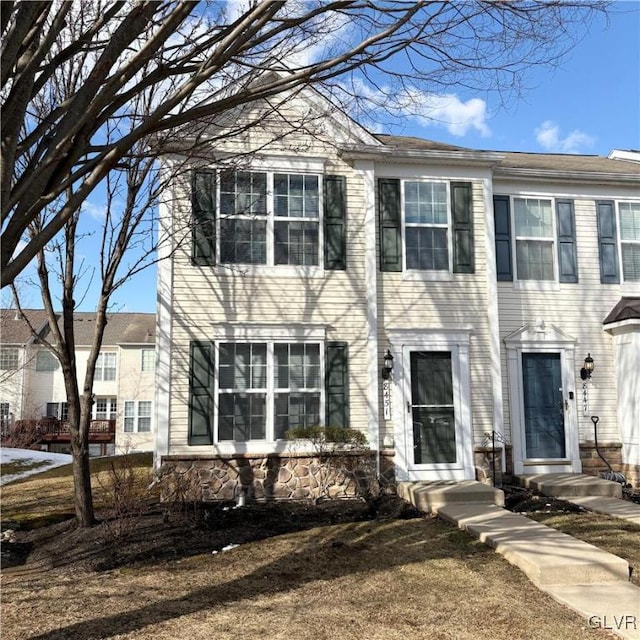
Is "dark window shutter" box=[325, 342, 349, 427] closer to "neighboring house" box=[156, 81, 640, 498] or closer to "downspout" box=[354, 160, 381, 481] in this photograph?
"neighboring house" box=[156, 81, 640, 498]

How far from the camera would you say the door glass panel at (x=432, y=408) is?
9258 mm

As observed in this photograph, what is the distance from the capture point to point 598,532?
650 cm

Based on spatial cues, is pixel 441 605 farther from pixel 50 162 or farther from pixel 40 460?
pixel 40 460

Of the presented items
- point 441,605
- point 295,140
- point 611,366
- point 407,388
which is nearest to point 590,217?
point 611,366

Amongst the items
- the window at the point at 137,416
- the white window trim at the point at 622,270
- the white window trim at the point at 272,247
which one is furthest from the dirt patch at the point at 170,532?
the window at the point at 137,416

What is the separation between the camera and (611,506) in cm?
776

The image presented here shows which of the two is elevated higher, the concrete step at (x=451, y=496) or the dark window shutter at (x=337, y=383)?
the dark window shutter at (x=337, y=383)

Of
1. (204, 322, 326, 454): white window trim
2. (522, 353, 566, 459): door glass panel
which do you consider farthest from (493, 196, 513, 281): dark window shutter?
(204, 322, 326, 454): white window trim

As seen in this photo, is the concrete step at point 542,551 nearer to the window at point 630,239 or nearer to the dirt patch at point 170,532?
the dirt patch at point 170,532

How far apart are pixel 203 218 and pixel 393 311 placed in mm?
3234

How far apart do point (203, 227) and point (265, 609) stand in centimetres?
598

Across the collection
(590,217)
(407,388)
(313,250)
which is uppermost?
(590,217)

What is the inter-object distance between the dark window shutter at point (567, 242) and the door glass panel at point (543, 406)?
1416 millimetres

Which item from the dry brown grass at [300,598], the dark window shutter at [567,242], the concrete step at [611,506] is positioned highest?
the dark window shutter at [567,242]
